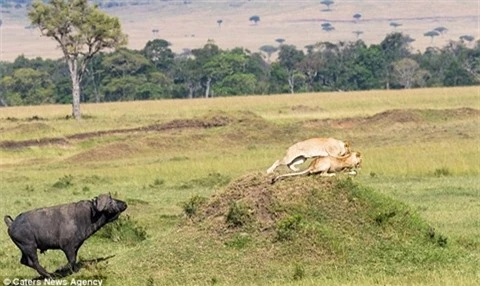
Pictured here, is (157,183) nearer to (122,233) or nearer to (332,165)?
(122,233)

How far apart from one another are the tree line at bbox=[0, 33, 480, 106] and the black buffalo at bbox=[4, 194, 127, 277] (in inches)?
2662

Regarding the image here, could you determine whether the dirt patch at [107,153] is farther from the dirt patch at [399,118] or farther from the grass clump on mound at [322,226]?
the grass clump on mound at [322,226]

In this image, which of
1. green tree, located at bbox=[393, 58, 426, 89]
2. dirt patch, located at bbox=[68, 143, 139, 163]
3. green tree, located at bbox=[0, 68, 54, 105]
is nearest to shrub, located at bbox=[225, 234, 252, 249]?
dirt patch, located at bbox=[68, 143, 139, 163]

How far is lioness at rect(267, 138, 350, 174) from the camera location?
13703 millimetres

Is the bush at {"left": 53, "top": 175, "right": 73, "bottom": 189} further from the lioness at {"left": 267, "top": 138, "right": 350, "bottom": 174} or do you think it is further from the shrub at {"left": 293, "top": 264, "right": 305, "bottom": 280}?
the shrub at {"left": 293, "top": 264, "right": 305, "bottom": 280}

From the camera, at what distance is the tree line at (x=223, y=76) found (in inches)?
3231

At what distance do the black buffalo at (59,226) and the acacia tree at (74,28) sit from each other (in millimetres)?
39699

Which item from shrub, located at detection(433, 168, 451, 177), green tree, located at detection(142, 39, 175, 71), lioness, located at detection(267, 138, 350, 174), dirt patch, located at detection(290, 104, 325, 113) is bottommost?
green tree, located at detection(142, 39, 175, 71)

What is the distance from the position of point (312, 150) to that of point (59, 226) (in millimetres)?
3393

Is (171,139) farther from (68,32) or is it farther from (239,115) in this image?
(68,32)

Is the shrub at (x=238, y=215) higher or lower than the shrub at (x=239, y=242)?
higher

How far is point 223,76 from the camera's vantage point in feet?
285

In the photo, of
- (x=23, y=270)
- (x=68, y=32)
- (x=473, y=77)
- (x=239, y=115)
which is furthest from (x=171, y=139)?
(x=473, y=77)

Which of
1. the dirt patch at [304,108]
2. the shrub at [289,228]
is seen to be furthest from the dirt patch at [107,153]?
the shrub at [289,228]
